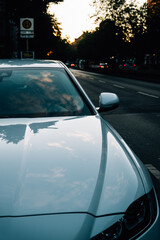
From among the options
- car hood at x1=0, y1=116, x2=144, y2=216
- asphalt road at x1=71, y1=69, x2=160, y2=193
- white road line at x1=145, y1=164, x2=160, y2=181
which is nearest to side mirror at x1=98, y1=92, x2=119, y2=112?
car hood at x1=0, y1=116, x2=144, y2=216

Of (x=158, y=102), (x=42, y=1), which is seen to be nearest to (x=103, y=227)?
(x=158, y=102)

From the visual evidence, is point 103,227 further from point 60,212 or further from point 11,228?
point 11,228

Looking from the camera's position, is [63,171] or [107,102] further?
[107,102]

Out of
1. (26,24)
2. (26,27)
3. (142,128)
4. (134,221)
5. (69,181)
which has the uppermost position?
(26,24)

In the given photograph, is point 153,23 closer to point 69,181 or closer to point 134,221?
point 69,181

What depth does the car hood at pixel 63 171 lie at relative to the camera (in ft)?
5.69

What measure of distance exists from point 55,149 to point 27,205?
0.68 metres

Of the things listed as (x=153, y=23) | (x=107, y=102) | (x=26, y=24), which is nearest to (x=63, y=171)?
(x=107, y=102)

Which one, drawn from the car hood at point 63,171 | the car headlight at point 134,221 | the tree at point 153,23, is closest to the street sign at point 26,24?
the car hood at point 63,171

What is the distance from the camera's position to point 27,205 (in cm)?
170

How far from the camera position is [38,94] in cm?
340

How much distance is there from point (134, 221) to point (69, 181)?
0.41m

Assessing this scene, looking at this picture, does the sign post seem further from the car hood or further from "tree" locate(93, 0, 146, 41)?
"tree" locate(93, 0, 146, 41)

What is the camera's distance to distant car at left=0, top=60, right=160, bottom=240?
1.62m
